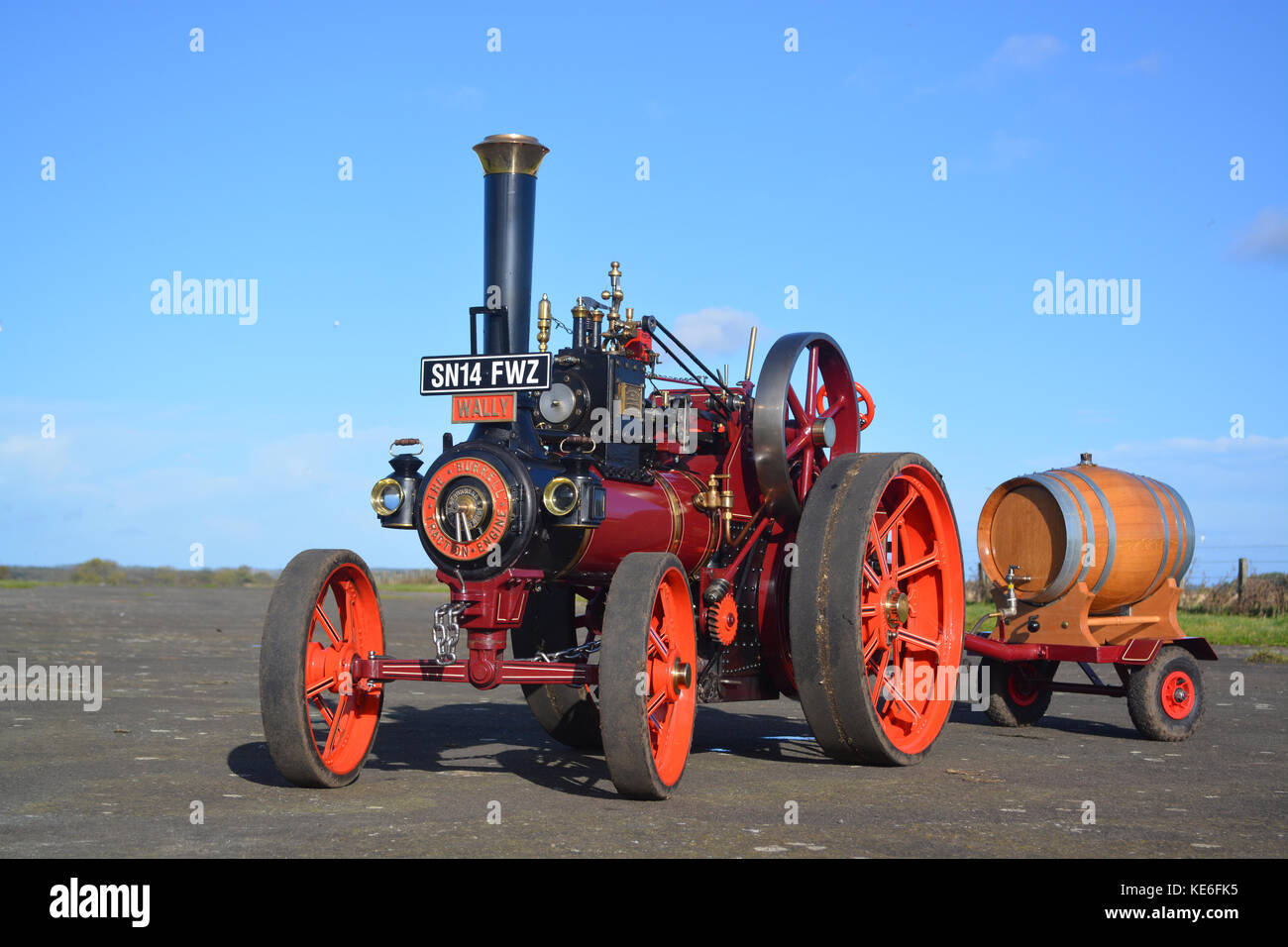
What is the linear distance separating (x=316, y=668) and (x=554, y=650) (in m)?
2.32

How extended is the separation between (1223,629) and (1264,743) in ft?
43.9

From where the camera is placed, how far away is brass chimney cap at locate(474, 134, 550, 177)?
7.81 m

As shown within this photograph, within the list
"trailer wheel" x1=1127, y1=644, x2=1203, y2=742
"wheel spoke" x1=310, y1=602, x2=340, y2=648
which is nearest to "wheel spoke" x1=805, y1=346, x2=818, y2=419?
"trailer wheel" x1=1127, y1=644, x2=1203, y2=742

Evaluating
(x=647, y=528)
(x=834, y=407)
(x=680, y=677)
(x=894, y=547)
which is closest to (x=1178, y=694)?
(x=894, y=547)

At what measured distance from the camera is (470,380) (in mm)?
7188

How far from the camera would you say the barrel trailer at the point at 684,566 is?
270 inches

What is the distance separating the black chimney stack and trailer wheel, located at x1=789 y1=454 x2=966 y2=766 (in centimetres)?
225

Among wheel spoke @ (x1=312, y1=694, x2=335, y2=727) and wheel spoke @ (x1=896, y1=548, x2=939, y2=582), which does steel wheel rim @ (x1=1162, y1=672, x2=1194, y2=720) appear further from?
wheel spoke @ (x1=312, y1=694, x2=335, y2=727)

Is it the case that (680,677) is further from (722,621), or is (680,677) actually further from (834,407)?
(834,407)

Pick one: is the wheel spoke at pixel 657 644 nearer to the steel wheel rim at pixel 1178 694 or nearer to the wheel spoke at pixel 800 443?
the wheel spoke at pixel 800 443

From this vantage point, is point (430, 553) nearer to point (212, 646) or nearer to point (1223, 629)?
point (212, 646)

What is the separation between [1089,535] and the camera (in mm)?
10078

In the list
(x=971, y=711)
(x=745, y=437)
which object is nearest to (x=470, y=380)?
(x=745, y=437)

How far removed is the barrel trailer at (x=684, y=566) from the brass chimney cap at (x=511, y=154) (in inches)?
0.5
